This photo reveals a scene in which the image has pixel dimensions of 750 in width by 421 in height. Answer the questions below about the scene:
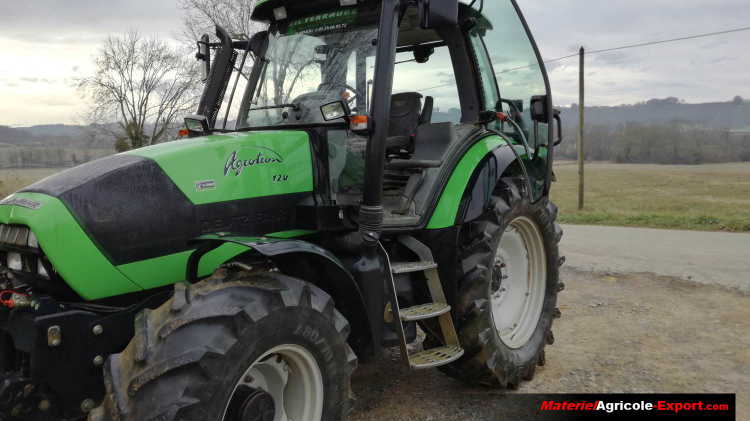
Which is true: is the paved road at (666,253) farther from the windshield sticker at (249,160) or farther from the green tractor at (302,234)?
the windshield sticker at (249,160)

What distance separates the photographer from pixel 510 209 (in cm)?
421

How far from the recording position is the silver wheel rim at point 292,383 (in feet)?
9.16

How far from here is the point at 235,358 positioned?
2408mm

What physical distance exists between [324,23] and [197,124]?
107cm

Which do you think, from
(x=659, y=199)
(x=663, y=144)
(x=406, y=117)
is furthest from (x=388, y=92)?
(x=663, y=144)

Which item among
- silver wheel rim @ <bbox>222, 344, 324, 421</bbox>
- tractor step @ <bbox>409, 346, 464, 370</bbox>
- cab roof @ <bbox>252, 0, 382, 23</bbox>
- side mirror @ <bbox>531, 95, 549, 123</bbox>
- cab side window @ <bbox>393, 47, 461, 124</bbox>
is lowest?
tractor step @ <bbox>409, 346, 464, 370</bbox>

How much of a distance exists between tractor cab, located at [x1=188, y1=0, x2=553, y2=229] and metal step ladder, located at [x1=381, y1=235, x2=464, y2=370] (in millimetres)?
223

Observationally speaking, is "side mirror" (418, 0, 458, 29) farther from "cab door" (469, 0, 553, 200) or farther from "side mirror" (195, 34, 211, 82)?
"side mirror" (195, 34, 211, 82)

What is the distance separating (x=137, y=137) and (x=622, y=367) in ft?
73.4

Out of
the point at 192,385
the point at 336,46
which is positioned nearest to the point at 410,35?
the point at 336,46

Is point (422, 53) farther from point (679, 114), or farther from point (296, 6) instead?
point (679, 114)

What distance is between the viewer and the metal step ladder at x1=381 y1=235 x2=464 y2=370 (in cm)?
347

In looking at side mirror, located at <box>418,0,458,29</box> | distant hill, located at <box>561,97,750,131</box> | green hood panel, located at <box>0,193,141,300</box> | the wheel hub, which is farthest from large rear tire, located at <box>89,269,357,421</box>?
distant hill, located at <box>561,97,750,131</box>

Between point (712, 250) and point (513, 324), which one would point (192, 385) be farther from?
point (712, 250)
